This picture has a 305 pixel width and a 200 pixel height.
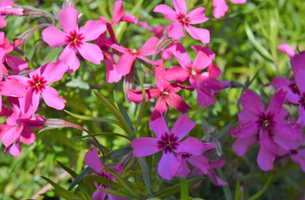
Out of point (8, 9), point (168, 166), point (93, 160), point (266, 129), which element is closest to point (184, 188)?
point (168, 166)

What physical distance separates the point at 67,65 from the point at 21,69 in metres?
0.22

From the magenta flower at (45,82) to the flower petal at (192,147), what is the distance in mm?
294

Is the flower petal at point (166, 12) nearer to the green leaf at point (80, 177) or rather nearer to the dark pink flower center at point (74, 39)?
the dark pink flower center at point (74, 39)

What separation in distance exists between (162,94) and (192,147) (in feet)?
0.56

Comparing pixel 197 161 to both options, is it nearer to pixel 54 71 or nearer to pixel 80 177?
pixel 80 177

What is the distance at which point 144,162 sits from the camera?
2.24 ft

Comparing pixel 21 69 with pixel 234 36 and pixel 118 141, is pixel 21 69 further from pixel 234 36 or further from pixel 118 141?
pixel 234 36

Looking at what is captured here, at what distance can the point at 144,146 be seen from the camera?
629mm

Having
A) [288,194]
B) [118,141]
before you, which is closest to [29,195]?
[118,141]

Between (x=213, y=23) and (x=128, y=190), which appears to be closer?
(x=128, y=190)

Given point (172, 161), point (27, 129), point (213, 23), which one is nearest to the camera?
point (172, 161)

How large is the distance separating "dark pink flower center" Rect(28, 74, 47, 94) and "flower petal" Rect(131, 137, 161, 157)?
0.27m

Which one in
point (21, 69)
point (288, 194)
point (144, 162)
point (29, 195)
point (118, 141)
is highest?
point (21, 69)

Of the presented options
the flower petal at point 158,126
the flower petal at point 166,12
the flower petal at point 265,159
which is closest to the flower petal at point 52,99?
the flower petal at point 158,126
